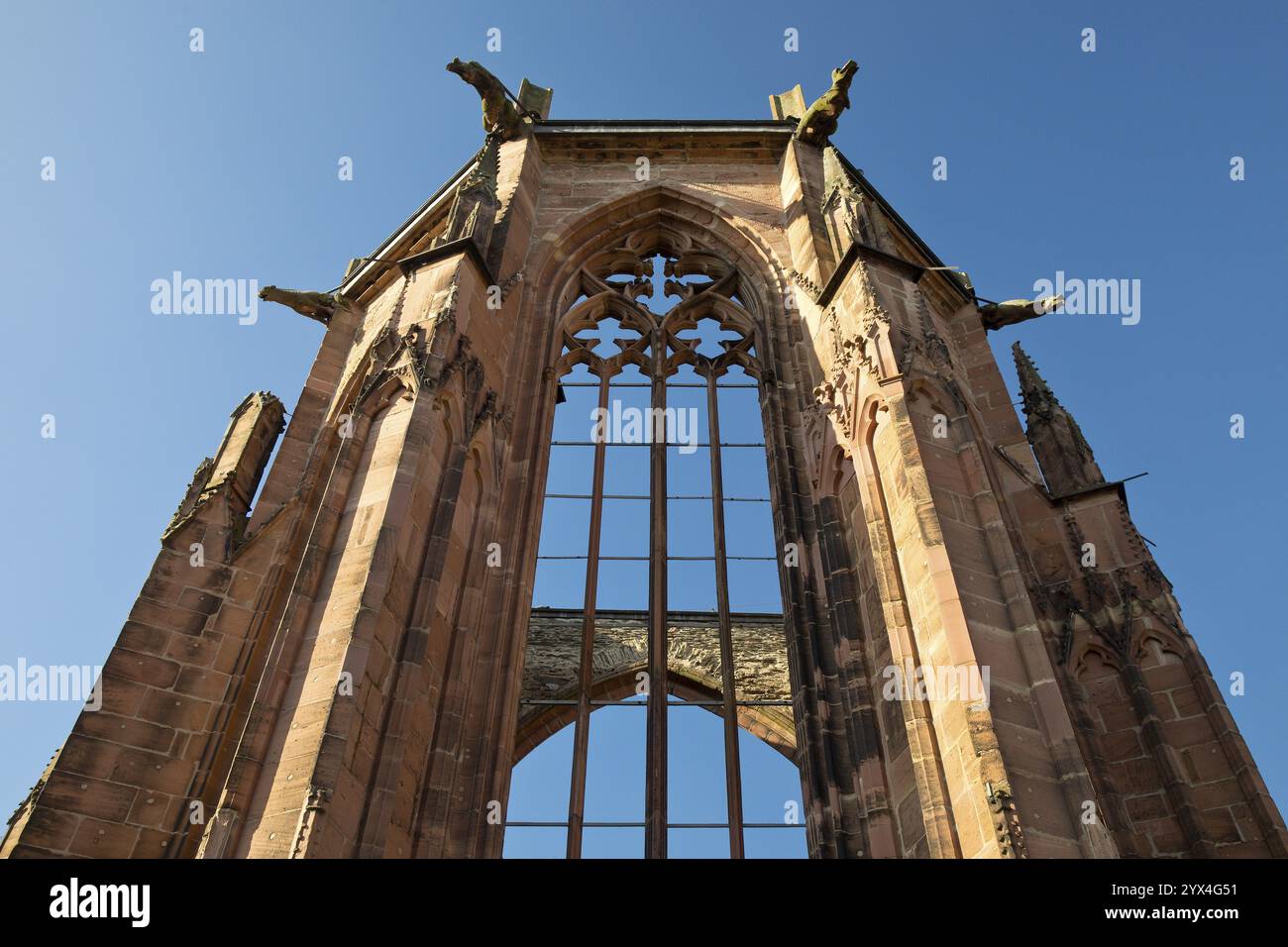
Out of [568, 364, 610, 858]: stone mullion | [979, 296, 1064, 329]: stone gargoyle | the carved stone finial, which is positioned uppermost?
[979, 296, 1064, 329]: stone gargoyle

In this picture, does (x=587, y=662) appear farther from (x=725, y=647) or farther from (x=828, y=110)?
(x=828, y=110)

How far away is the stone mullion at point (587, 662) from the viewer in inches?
355

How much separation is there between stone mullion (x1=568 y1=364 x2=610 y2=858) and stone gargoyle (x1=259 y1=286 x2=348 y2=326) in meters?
3.87

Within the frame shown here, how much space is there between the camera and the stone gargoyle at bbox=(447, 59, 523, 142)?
15258 mm

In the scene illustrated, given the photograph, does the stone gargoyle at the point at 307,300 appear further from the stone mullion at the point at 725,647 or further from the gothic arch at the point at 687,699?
the gothic arch at the point at 687,699

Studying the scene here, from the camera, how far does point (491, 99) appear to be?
50.5 feet

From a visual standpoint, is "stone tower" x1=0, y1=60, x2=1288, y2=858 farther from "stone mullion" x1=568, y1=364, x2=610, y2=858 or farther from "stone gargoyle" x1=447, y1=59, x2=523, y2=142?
"stone gargoyle" x1=447, y1=59, x2=523, y2=142

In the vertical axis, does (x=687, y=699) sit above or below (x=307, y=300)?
below

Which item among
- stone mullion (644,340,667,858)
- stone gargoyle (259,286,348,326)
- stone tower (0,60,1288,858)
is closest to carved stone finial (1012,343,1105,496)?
stone tower (0,60,1288,858)

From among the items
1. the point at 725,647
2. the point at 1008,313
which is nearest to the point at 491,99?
the point at 1008,313

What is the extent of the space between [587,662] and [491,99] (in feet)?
27.4

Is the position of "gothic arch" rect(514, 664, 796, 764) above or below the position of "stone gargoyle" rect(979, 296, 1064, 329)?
below
